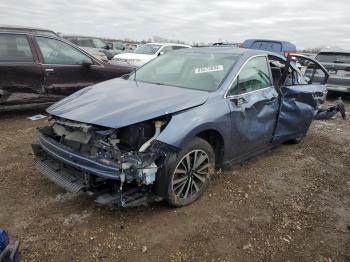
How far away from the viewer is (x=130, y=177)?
3045 millimetres

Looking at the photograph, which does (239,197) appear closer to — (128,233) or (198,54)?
(128,233)

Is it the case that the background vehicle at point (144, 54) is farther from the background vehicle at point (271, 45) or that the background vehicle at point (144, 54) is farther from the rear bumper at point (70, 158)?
the rear bumper at point (70, 158)

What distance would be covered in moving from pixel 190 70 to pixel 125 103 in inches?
48.7

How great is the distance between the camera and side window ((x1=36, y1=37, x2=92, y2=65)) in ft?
21.7

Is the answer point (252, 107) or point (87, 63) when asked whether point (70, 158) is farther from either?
point (87, 63)

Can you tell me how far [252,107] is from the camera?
4.30m

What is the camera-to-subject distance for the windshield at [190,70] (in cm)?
414

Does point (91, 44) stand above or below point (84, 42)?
below

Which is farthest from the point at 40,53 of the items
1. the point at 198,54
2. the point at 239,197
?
the point at 239,197

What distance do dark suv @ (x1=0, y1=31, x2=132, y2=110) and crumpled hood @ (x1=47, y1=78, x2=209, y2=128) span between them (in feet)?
8.62

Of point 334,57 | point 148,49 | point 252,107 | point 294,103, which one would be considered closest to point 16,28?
point 252,107

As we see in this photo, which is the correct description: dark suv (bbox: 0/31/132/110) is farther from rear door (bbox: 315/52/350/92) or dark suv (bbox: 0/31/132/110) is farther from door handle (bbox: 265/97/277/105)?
rear door (bbox: 315/52/350/92)

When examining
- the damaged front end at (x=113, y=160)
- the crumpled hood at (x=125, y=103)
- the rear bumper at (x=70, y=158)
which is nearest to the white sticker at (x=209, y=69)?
the crumpled hood at (x=125, y=103)

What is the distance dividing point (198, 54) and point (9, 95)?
143 inches
